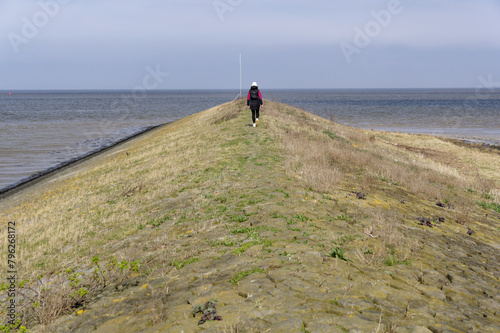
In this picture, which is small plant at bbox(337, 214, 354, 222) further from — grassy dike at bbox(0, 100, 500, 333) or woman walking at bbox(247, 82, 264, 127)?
woman walking at bbox(247, 82, 264, 127)

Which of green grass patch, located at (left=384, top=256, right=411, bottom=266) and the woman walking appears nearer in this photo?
green grass patch, located at (left=384, top=256, right=411, bottom=266)

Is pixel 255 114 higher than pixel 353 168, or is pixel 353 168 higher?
pixel 255 114

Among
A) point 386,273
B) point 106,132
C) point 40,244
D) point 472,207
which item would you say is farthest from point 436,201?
point 106,132

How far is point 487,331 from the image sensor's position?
15.0ft

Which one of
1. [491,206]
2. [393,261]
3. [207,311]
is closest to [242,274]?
[207,311]

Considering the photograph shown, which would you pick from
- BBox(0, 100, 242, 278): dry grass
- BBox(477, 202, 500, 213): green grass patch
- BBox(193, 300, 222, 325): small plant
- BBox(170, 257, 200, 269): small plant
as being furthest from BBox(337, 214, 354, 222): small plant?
BBox(477, 202, 500, 213): green grass patch

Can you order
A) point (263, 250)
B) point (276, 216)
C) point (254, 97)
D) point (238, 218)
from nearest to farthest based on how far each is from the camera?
point (263, 250)
point (276, 216)
point (238, 218)
point (254, 97)

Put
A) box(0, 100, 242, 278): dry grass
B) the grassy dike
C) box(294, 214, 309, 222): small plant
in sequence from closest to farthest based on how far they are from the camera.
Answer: the grassy dike, box(294, 214, 309, 222): small plant, box(0, 100, 242, 278): dry grass

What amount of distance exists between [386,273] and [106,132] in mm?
49610

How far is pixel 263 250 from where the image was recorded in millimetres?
6863

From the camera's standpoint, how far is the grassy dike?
4973mm

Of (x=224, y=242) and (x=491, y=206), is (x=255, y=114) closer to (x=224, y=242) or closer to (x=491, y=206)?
(x=491, y=206)

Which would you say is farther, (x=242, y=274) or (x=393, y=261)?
(x=393, y=261)

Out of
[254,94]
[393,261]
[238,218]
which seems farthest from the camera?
[254,94]
